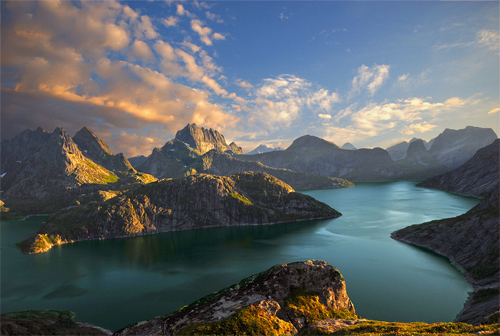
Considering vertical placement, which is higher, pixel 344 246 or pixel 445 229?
pixel 445 229

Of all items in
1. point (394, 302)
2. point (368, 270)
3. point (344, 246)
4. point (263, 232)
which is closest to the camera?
point (394, 302)

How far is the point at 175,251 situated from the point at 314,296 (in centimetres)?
12017

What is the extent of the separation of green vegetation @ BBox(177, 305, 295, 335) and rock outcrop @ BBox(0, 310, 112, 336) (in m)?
35.2

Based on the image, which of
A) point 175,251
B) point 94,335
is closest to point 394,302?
point 94,335

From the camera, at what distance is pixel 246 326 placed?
33062 millimetres

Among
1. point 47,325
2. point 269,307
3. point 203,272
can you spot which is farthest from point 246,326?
point 203,272

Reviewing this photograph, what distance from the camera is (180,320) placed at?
4003cm

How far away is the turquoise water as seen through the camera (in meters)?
72.4

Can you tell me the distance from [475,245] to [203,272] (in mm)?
113299

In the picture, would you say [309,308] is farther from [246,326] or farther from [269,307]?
[246,326]

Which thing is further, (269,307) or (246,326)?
(269,307)

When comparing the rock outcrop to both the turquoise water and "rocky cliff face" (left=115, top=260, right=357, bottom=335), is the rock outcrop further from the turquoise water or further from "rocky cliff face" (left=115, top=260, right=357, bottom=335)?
"rocky cliff face" (left=115, top=260, right=357, bottom=335)

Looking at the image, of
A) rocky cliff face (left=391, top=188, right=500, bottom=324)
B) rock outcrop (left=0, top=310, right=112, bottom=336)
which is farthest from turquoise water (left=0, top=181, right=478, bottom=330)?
rocky cliff face (left=391, top=188, right=500, bottom=324)

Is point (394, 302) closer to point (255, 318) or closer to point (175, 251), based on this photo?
point (255, 318)
